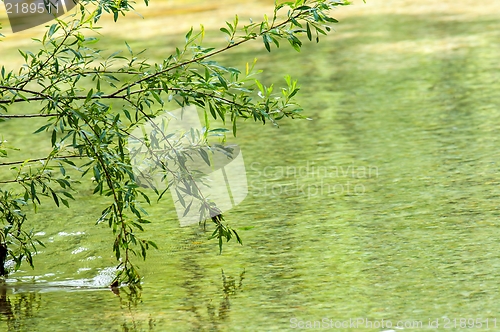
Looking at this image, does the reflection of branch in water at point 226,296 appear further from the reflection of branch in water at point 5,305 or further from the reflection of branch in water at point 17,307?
the reflection of branch in water at point 5,305

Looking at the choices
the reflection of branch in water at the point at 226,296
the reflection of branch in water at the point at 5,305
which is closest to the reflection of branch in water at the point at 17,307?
the reflection of branch in water at the point at 5,305

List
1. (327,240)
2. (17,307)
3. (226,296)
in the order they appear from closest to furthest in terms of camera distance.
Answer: (226,296) → (17,307) → (327,240)

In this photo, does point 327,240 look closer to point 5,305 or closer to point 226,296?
point 226,296

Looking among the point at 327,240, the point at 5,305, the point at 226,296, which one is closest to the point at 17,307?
the point at 5,305

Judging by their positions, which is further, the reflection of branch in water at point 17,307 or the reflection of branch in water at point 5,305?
the reflection of branch in water at point 5,305

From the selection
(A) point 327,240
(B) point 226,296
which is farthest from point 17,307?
(A) point 327,240

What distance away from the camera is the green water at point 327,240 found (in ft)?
12.4

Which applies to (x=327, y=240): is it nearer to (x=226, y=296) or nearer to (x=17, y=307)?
(x=226, y=296)

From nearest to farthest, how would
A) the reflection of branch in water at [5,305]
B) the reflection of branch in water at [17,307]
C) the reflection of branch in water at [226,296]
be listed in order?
the reflection of branch in water at [226,296] < the reflection of branch in water at [17,307] < the reflection of branch in water at [5,305]

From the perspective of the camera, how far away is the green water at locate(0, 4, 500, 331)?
3.77m

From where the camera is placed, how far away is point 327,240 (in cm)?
465

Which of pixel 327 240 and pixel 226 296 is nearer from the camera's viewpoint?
pixel 226 296

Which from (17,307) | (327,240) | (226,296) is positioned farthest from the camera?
(327,240)

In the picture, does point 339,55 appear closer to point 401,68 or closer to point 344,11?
point 401,68
